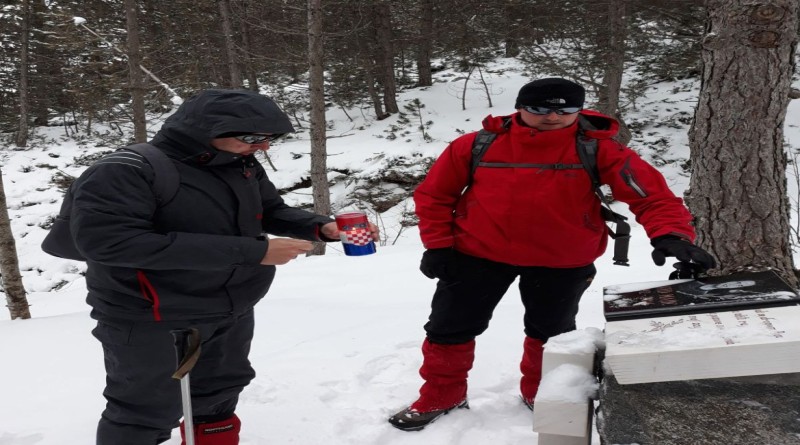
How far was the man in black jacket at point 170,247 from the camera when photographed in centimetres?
170

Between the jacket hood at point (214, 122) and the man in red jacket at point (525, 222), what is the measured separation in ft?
3.26

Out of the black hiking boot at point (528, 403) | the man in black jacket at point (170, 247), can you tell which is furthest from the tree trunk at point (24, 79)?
the black hiking boot at point (528, 403)

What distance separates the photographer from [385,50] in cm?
1608

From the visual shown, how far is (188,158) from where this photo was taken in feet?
6.21

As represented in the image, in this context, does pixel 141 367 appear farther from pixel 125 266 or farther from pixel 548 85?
pixel 548 85

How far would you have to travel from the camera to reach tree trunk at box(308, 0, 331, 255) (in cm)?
914

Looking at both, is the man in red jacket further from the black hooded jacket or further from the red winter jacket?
the black hooded jacket

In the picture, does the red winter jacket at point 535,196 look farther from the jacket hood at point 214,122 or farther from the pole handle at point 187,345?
the pole handle at point 187,345

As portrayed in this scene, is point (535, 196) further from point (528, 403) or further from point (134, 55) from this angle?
point (134, 55)

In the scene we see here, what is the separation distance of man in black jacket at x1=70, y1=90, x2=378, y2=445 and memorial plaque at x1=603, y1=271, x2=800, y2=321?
107 cm

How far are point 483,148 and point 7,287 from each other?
637 cm

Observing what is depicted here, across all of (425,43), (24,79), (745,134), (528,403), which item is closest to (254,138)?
(528,403)

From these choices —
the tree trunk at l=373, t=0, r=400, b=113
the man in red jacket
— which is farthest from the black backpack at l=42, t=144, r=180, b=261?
the tree trunk at l=373, t=0, r=400, b=113

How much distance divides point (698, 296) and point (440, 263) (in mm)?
1179
